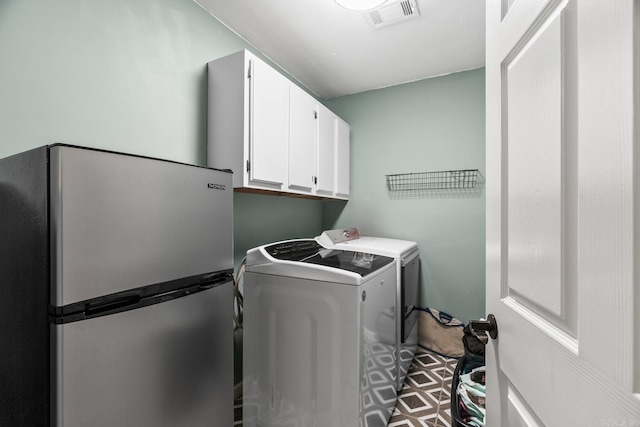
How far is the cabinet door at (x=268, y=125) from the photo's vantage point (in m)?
1.69

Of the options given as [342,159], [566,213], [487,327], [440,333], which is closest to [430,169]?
[342,159]

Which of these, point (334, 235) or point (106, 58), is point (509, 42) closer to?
point (106, 58)

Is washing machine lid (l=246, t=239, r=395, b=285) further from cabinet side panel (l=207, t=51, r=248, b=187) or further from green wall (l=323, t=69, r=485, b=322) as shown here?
green wall (l=323, t=69, r=485, b=322)

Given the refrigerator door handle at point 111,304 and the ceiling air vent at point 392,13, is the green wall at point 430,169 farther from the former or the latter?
the refrigerator door handle at point 111,304

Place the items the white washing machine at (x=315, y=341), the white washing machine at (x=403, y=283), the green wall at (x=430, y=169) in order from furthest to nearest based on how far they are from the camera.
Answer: the green wall at (x=430, y=169) < the white washing machine at (x=403, y=283) < the white washing machine at (x=315, y=341)

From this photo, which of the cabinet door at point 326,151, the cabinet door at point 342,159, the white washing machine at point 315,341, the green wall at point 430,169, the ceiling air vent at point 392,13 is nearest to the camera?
the white washing machine at point 315,341

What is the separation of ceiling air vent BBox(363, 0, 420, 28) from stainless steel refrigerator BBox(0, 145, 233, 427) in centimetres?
154

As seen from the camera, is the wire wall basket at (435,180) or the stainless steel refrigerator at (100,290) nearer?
the stainless steel refrigerator at (100,290)

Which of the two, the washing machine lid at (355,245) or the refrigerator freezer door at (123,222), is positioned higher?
the refrigerator freezer door at (123,222)

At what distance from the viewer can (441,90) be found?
2676 millimetres

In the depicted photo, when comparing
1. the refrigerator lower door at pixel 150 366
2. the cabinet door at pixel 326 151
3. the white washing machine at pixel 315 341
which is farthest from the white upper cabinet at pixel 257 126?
the refrigerator lower door at pixel 150 366

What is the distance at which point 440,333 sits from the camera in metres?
2.59

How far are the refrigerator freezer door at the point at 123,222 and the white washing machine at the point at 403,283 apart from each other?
1.22 meters

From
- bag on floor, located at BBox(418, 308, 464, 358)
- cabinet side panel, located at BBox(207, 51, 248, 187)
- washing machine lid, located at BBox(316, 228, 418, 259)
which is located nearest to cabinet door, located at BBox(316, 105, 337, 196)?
washing machine lid, located at BBox(316, 228, 418, 259)
